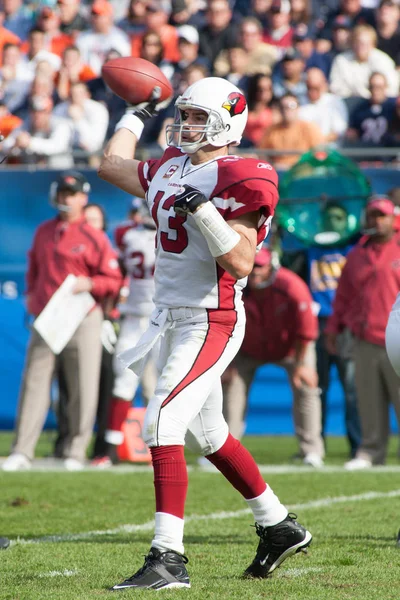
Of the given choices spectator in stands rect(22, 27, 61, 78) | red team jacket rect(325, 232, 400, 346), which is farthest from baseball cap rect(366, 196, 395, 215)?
spectator in stands rect(22, 27, 61, 78)

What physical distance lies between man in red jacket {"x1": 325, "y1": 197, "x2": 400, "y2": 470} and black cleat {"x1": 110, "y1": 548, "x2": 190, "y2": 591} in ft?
14.7

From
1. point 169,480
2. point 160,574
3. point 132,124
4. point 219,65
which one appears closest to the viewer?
point 160,574

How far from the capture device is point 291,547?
412 centimetres

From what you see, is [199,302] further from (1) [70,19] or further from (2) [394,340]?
(1) [70,19]

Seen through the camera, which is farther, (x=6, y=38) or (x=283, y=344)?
(x=6, y=38)

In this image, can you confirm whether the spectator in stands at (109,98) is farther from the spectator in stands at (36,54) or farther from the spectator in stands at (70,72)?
the spectator in stands at (36,54)

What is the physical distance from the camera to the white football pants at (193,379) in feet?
12.6

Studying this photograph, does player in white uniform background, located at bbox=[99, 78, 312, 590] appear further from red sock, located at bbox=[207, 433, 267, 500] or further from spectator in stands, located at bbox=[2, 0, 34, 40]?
spectator in stands, located at bbox=[2, 0, 34, 40]

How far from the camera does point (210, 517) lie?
563 centimetres

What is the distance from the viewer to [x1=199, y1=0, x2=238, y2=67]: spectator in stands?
1251 centimetres

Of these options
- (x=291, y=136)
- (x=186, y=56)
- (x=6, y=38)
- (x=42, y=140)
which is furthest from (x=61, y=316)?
(x=6, y=38)

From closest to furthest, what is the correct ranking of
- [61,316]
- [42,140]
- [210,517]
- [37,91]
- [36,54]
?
[210,517]
[61,316]
[42,140]
[37,91]
[36,54]

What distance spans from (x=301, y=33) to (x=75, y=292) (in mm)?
5855

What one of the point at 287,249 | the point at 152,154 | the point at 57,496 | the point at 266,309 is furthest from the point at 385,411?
the point at 152,154
